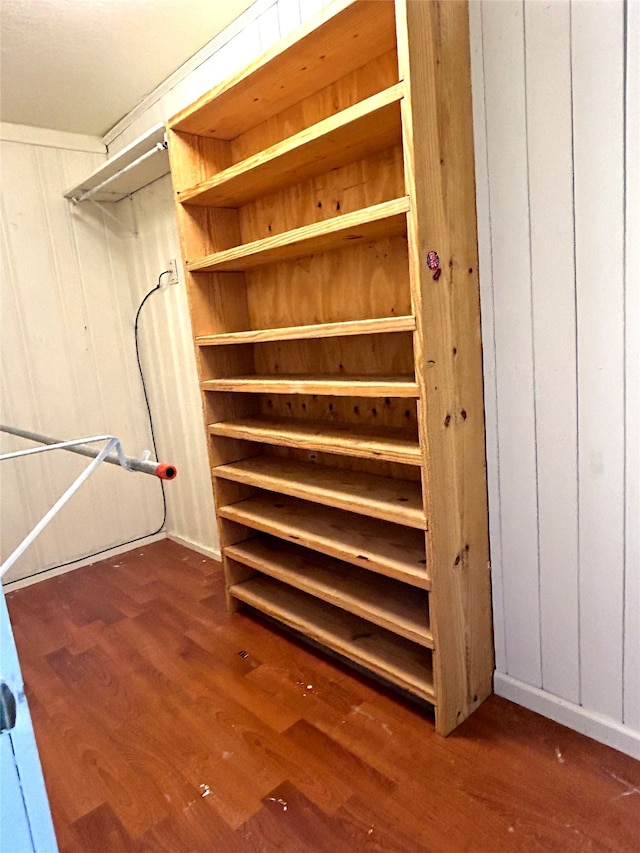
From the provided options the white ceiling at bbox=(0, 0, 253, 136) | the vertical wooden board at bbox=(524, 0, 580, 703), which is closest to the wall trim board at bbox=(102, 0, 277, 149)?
the white ceiling at bbox=(0, 0, 253, 136)

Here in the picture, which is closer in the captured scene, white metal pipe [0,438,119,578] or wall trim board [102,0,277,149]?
white metal pipe [0,438,119,578]

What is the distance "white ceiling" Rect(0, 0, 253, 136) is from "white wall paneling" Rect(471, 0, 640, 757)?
1289 mm

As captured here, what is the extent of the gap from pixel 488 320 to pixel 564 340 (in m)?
0.24

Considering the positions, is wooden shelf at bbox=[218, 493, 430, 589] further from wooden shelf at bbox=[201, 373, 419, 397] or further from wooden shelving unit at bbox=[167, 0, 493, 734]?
wooden shelf at bbox=[201, 373, 419, 397]

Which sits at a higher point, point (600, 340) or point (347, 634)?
point (600, 340)

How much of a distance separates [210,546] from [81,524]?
0.82 m

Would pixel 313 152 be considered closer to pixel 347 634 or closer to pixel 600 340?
pixel 600 340

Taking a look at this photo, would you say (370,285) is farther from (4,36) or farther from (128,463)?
(4,36)

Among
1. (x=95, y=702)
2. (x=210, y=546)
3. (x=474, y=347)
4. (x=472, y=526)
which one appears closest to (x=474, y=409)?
(x=474, y=347)

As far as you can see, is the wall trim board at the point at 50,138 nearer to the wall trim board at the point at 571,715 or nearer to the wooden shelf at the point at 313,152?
the wooden shelf at the point at 313,152

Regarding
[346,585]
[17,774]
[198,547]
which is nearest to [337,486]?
[346,585]

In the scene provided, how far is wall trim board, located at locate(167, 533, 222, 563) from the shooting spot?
3115 mm

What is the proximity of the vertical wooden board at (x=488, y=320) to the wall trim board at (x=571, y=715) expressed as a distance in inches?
2.6

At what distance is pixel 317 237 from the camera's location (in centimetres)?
169
